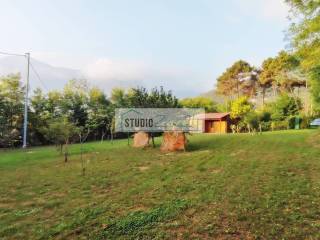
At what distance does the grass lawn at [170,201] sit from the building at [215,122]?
21.3 m

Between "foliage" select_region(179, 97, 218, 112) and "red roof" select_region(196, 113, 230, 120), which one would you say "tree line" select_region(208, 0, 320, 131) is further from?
"foliage" select_region(179, 97, 218, 112)

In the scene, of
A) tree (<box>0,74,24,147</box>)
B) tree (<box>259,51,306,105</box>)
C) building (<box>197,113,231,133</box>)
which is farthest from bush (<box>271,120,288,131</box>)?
tree (<box>0,74,24,147</box>)

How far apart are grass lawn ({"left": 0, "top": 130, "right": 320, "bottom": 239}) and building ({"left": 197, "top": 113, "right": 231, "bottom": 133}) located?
21315 mm

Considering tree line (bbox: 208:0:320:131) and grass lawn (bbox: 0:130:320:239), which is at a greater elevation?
tree line (bbox: 208:0:320:131)

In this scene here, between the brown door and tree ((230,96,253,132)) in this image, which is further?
the brown door

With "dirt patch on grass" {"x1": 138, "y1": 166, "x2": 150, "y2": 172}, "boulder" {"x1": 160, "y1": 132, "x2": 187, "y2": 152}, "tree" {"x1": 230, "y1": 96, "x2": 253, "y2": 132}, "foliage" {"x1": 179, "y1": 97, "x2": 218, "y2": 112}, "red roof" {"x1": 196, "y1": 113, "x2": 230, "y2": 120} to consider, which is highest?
"foliage" {"x1": 179, "y1": 97, "x2": 218, "y2": 112}

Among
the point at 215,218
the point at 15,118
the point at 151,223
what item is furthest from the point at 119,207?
the point at 15,118

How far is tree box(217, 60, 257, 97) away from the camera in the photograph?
123ft

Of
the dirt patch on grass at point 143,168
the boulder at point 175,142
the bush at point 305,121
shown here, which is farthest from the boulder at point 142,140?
the bush at point 305,121

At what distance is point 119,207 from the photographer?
15.3ft

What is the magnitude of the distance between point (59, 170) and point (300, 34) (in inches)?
500

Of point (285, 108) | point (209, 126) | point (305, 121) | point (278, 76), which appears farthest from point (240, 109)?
point (305, 121)

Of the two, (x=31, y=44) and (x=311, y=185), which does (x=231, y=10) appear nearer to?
(x=311, y=185)

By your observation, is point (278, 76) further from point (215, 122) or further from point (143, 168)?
point (143, 168)
